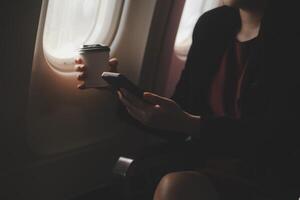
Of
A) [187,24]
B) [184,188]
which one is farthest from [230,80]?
[187,24]

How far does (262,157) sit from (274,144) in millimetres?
47

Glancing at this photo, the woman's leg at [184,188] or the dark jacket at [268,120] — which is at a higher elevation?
the dark jacket at [268,120]

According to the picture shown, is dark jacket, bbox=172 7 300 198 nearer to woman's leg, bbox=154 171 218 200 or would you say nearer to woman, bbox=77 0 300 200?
woman, bbox=77 0 300 200

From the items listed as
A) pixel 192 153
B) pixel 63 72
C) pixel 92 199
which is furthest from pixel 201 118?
pixel 92 199

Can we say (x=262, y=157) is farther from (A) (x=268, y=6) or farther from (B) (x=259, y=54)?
(A) (x=268, y=6)

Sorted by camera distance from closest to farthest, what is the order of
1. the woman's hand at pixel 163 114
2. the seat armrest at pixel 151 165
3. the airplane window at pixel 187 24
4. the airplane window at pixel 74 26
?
the seat armrest at pixel 151 165, the woman's hand at pixel 163 114, the airplane window at pixel 74 26, the airplane window at pixel 187 24

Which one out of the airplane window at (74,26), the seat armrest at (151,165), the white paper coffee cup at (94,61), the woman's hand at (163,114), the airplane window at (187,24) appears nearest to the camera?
the seat armrest at (151,165)

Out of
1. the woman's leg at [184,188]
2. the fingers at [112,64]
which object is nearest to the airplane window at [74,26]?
the fingers at [112,64]

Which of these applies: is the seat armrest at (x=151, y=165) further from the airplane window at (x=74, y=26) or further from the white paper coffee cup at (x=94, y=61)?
the airplane window at (x=74, y=26)

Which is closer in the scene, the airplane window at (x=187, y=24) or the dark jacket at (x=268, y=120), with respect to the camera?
the dark jacket at (x=268, y=120)

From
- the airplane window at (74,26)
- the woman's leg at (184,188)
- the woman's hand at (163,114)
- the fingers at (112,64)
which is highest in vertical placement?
the airplane window at (74,26)

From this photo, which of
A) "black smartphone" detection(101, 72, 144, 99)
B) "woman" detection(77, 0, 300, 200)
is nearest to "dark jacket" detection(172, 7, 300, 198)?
"woman" detection(77, 0, 300, 200)

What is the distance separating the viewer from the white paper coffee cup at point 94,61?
47.5 inches

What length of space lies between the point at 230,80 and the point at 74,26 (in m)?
0.57
